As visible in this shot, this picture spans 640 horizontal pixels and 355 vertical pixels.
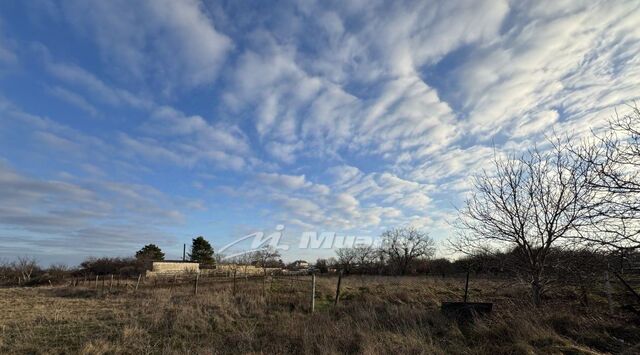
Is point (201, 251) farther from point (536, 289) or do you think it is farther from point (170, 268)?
point (536, 289)

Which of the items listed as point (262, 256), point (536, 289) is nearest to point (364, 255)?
point (262, 256)

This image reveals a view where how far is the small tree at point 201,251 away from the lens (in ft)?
234

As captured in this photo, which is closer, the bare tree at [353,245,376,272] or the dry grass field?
the dry grass field

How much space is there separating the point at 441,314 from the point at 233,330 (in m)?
6.21

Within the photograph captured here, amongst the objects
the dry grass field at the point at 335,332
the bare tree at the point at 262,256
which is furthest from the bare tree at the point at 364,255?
the dry grass field at the point at 335,332

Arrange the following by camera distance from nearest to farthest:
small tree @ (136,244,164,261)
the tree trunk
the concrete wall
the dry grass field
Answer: the dry grass field → the tree trunk → the concrete wall → small tree @ (136,244,164,261)

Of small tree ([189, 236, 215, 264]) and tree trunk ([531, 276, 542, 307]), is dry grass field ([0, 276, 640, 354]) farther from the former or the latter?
small tree ([189, 236, 215, 264])

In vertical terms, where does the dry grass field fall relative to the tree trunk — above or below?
below

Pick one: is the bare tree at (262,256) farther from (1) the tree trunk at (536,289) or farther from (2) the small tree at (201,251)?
(1) the tree trunk at (536,289)

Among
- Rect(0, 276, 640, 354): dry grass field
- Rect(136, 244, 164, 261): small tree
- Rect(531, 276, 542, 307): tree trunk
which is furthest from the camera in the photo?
Rect(136, 244, 164, 261): small tree

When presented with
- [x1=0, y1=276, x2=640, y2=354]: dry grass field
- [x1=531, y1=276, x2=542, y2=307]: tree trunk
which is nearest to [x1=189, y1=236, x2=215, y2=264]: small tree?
[x1=0, y1=276, x2=640, y2=354]: dry grass field

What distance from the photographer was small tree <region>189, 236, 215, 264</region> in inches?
2803

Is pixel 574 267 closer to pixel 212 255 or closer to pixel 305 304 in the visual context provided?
pixel 305 304

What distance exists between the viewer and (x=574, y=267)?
847 centimetres
